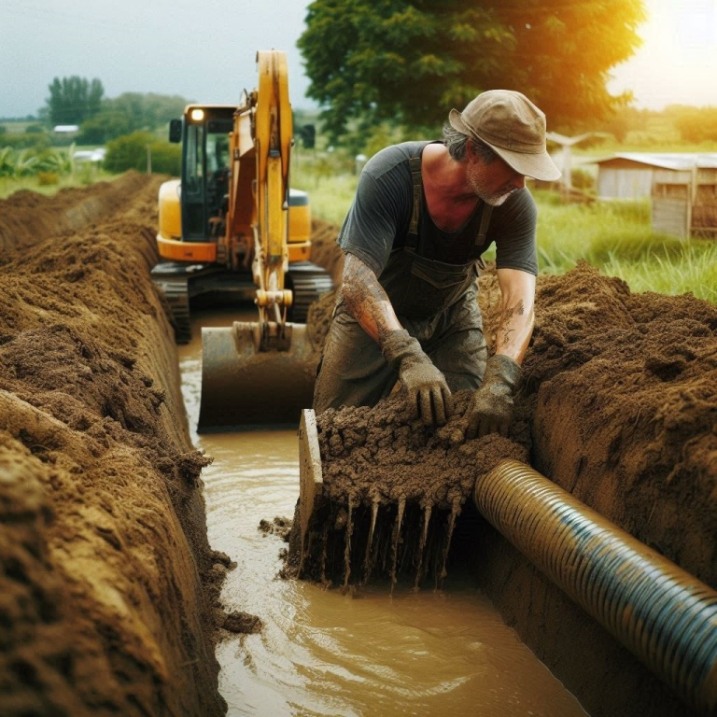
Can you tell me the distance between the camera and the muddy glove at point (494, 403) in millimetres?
4160

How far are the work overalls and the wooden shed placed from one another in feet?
10.2

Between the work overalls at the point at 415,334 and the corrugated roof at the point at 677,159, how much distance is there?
3135mm

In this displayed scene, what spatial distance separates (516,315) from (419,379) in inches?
29.7

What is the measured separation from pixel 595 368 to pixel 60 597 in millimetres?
2801

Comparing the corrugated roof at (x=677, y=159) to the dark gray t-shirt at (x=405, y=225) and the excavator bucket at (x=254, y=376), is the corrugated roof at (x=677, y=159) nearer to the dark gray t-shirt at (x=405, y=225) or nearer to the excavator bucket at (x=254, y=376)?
the dark gray t-shirt at (x=405, y=225)

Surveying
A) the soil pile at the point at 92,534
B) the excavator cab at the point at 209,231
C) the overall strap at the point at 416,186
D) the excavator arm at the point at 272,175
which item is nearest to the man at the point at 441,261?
the overall strap at the point at 416,186

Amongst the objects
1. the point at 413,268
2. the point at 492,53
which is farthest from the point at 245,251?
the point at 492,53

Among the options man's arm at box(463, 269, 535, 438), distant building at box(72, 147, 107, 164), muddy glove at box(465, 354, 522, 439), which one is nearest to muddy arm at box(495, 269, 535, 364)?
man's arm at box(463, 269, 535, 438)

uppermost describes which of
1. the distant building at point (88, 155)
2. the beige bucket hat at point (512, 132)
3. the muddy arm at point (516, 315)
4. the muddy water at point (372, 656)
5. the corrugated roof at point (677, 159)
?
the distant building at point (88, 155)

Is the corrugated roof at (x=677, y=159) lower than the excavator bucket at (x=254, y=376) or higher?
higher

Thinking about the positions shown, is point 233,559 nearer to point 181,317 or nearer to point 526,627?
point 526,627

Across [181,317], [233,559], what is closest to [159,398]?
[233,559]

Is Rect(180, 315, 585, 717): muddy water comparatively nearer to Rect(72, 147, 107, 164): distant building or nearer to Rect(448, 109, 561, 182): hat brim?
Rect(448, 109, 561, 182): hat brim

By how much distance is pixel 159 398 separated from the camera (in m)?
5.42
